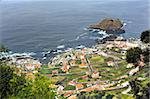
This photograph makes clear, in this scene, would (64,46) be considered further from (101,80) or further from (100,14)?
(100,14)

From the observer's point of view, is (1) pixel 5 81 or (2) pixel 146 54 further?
(2) pixel 146 54

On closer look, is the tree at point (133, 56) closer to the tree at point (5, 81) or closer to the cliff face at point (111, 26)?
the cliff face at point (111, 26)

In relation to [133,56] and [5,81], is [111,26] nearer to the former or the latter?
[133,56]

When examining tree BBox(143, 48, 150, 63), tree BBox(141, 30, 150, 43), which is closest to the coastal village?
tree BBox(143, 48, 150, 63)

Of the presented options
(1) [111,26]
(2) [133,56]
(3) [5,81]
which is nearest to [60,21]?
(1) [111,26]

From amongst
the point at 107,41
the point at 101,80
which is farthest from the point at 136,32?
the point at 101,80

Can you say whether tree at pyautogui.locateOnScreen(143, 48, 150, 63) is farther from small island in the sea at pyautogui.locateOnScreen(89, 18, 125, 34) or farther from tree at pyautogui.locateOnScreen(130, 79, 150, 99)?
small island in the sea at pyautogui.locateOnScreen(89, 18, 125, 34)
